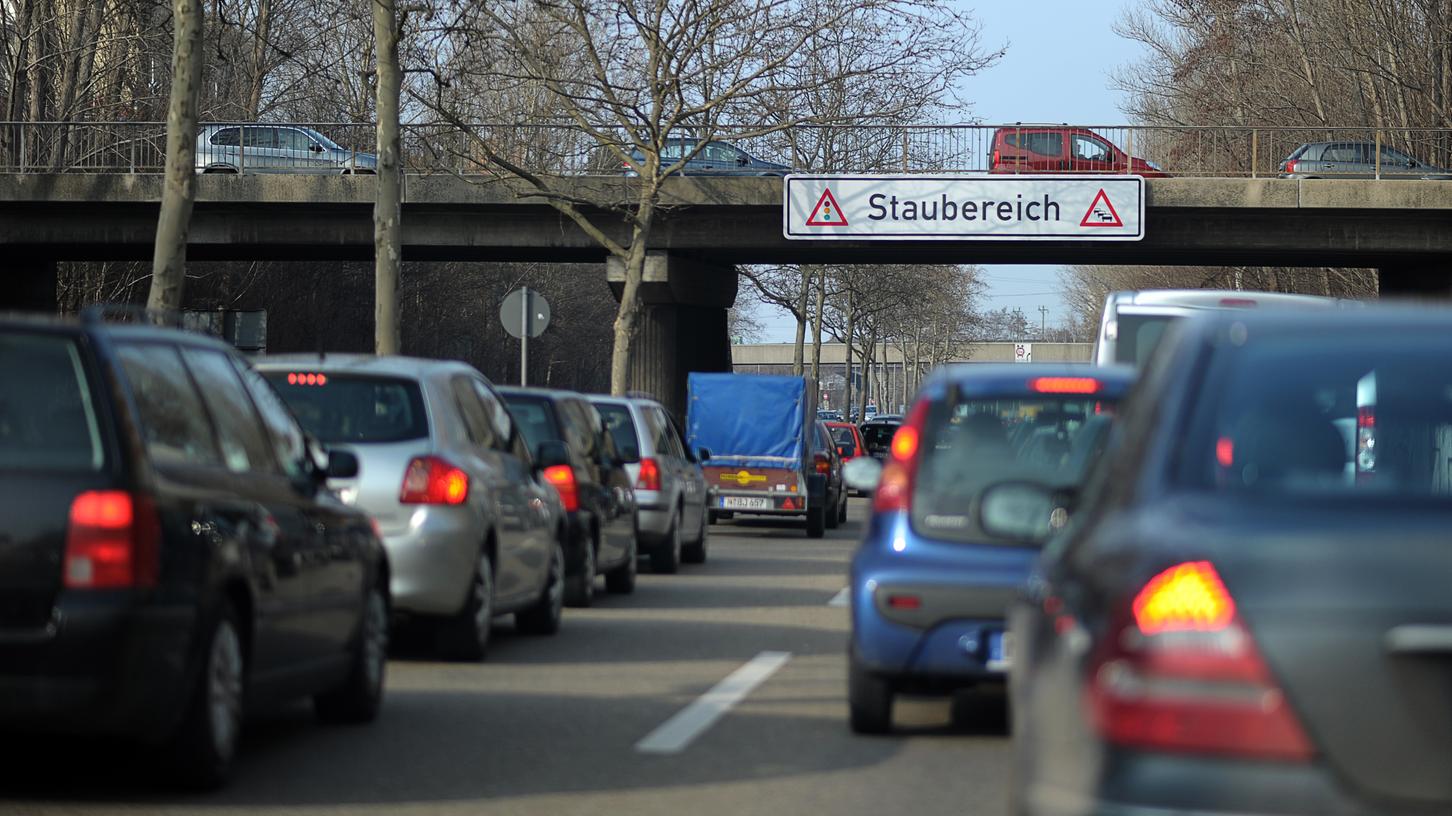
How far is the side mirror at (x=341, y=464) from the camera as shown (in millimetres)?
9000

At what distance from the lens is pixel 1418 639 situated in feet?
11.4

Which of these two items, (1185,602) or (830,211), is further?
(830,211)

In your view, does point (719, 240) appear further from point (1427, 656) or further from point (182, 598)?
point (1427, 656)

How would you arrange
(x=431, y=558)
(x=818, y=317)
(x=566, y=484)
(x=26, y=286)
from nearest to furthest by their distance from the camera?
(x=431, y=558) → (x=566, y=484) → (x=26, y=286) → (x=818, y=317)

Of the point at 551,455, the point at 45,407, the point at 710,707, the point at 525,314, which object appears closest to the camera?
the point at 45,407

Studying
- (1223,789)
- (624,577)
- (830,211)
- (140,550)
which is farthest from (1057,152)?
(1223,789)

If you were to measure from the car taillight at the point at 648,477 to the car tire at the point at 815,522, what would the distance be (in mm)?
7975

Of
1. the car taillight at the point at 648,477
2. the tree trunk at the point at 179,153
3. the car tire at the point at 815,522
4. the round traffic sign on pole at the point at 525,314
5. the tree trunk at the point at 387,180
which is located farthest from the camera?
the round traffic sign on pole at the point at 525,314

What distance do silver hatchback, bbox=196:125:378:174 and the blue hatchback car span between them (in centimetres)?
3185

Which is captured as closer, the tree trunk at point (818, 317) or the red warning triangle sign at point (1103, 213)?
the red warning triangle sign at point (1103, 213)

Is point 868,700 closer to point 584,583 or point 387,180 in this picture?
point 584,583

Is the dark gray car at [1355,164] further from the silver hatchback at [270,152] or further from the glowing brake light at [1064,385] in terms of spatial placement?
the glowing brake light at [1064,385]

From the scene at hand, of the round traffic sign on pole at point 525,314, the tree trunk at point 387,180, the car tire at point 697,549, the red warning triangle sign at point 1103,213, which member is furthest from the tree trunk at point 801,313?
the car tire at point 697,549

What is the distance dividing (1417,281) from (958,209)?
1044 centimetres
